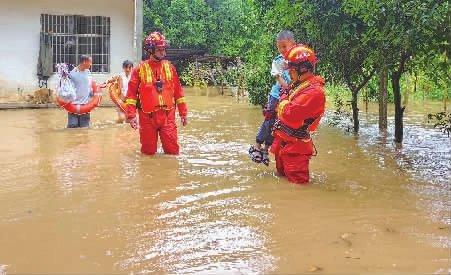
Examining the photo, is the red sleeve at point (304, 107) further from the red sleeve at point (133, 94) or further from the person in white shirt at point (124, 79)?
the person in white shirt at point (124, 79)

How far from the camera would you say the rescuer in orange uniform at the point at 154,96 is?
788 cm

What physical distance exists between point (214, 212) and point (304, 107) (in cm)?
155

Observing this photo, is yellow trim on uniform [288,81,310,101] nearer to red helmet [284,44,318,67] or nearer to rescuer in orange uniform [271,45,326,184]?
rescuer in orange uniform [271,45,326,184]

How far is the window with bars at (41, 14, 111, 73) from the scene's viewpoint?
641 inches

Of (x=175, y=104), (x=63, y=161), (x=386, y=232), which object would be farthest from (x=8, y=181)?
(x=386, y=232)

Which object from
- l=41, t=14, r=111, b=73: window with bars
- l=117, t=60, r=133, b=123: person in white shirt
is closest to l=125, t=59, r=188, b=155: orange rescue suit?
l=117, t=60, r=133, b=123: person in white shirt

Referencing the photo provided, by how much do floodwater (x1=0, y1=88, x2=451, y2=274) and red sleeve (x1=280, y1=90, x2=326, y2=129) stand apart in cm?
74

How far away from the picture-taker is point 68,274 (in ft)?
12.5

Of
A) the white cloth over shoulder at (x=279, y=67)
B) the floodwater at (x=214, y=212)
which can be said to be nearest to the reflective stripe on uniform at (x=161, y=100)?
the floodwater at (x=214, y=212)

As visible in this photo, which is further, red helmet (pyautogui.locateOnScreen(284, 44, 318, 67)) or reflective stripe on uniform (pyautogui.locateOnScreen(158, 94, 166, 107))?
reflective stripe on uniform (pyautogui.locateOnScreen(158, 94, 166, 107))

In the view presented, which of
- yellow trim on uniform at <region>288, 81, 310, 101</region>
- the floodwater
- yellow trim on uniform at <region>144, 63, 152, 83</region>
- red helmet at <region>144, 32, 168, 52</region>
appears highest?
red helmet at <region>144, 32, 168, 52</region>

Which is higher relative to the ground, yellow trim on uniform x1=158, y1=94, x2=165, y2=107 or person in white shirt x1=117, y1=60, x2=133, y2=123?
person in white shirt x1=117, y1=60, x2=133, y2=123

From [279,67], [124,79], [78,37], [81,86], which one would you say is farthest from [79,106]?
[78,37]

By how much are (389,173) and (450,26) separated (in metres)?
1.92
